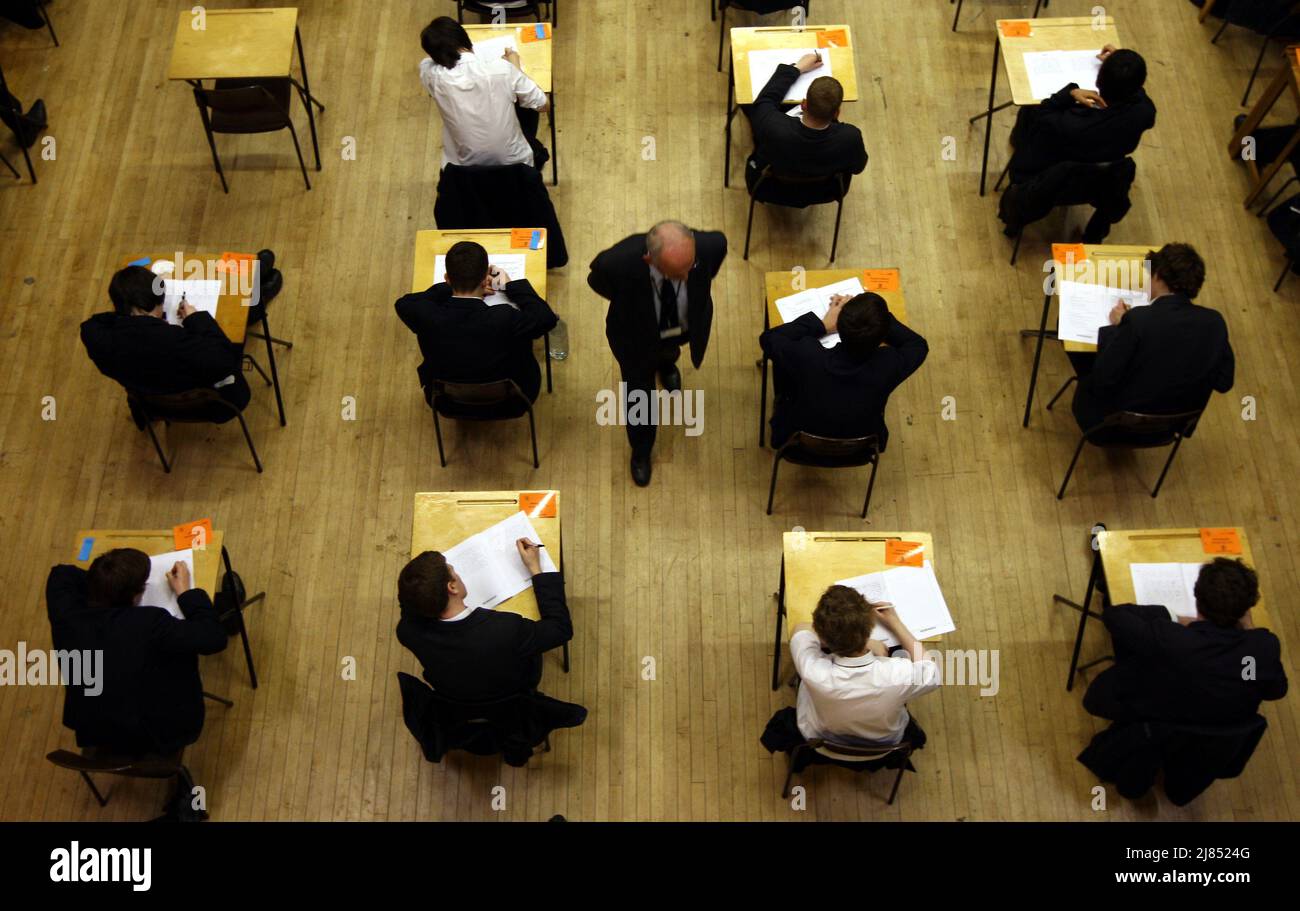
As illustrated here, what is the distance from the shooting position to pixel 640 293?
5.59m

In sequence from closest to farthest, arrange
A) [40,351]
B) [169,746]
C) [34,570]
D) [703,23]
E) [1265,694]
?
[1265,694]
[169,746]
[34,570]
[40,351]
[703,23]

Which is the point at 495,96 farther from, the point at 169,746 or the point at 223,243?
the point at 169,746

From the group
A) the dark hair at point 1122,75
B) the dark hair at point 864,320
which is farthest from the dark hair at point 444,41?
the dark hair at point 1122,75

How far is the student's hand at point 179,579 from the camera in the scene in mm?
5215

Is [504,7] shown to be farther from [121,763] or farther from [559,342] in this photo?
[121,763]

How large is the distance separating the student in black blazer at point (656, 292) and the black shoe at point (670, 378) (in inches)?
17.1

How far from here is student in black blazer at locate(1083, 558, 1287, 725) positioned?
15.8 ft

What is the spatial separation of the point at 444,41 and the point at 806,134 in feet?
6.16

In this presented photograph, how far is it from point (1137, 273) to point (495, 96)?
3295mm

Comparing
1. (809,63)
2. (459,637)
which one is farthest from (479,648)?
(809,63)

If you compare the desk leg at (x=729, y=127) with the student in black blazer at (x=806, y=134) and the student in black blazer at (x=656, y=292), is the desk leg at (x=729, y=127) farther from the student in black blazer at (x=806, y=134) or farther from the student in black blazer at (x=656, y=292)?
the student in black blazer at (x=656, y=292)

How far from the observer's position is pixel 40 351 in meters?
6.78

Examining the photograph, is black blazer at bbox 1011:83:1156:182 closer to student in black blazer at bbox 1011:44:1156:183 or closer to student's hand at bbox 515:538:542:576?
student in black blazer at bbox 1011:44:1156:183

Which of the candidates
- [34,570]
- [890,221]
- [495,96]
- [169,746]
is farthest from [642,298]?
[34,570]
